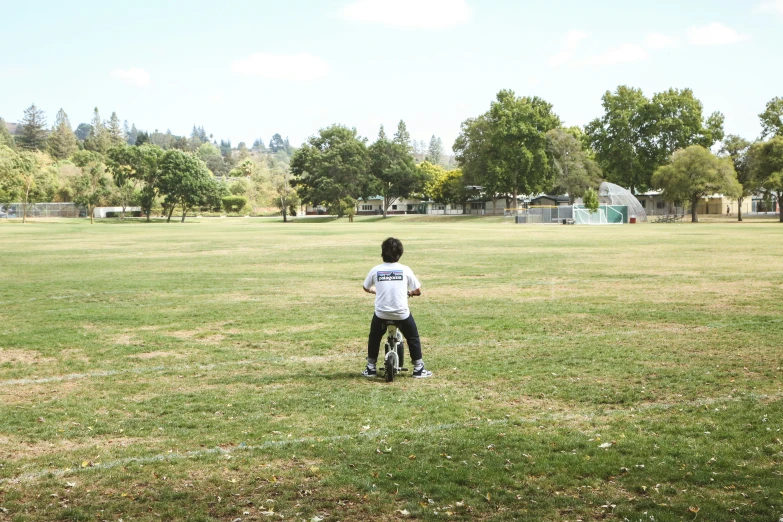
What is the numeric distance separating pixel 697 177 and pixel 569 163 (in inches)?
818

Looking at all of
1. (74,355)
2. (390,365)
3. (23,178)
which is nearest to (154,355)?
(74,355)

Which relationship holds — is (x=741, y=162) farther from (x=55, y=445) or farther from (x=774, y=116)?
(x=55, y=445)

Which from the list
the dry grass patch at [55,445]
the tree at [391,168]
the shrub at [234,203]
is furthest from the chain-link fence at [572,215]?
the dry grass patch at [55,445]

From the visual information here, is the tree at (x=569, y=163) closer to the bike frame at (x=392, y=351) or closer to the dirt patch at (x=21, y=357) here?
the dirt patch at (x=21, y=357)

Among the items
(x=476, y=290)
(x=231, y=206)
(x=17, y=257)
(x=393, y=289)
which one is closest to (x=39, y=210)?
(x=231, y=206)

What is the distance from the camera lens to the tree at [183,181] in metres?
97.1

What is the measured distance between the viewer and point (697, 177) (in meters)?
80.4

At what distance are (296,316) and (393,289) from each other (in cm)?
584

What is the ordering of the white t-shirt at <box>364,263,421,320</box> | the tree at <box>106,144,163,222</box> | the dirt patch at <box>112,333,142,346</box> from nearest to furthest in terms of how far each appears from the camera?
the white t-shirt at <box>364,263,421,320</box> < the dirt patch at <box>112,333,142,346</box> < the tree at <box>106,144,163,222</box>

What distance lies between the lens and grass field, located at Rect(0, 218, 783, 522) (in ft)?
17.7

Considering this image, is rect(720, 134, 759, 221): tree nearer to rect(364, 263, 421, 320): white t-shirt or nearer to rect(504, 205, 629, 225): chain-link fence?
rect(504, 205, 629, 225): chain-link fence

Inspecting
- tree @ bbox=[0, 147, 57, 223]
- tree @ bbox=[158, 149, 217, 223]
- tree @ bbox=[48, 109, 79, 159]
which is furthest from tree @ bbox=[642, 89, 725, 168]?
tree @ bbox=[48, 109, 79, 159]

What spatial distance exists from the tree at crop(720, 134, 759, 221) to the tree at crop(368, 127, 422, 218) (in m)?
42.7

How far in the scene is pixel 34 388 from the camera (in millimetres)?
8953
